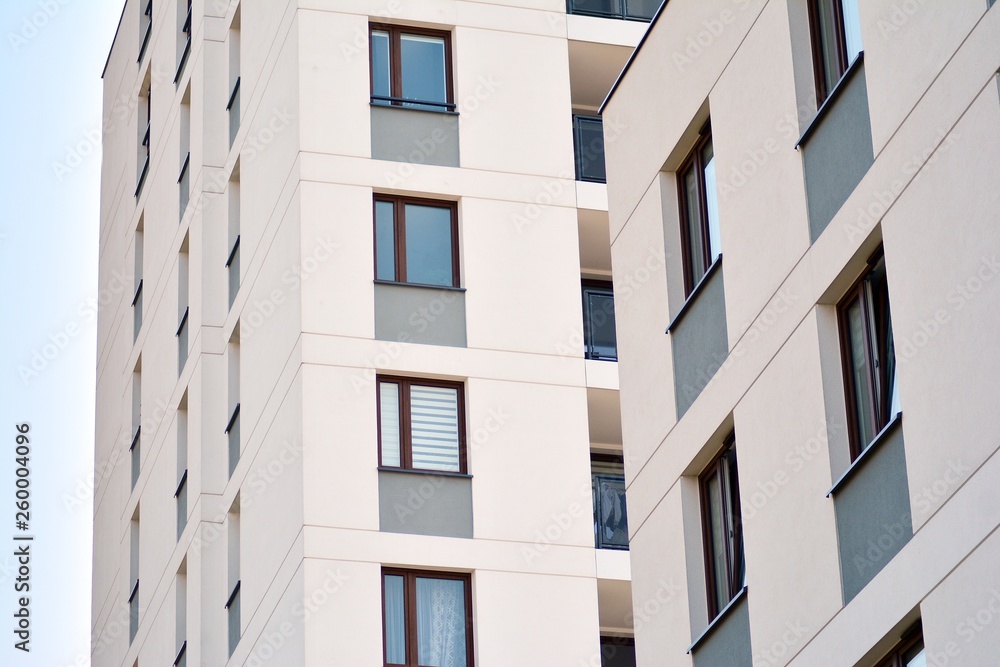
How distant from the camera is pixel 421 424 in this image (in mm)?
27938

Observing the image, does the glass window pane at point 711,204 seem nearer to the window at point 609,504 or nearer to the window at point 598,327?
the window at point 609,504

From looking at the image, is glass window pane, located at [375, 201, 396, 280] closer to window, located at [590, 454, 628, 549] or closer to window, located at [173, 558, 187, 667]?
window, located at [590, 454, 628, 549]

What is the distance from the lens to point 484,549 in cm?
2734

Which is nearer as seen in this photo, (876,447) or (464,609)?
(876,447)

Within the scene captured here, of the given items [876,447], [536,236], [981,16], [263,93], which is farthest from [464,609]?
[981,16]

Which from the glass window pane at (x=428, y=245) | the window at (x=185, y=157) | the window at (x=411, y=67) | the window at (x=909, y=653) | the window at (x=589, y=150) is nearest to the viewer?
the window at (x=909, y=653)

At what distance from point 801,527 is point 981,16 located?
4.42 meters

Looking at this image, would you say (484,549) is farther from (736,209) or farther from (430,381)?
(736,209)

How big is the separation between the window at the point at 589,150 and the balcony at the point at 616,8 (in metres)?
1.94

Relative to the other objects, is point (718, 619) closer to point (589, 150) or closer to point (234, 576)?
point (234, 576)

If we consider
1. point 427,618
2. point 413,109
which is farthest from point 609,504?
point 413,109

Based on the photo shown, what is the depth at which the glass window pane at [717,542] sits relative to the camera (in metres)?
17.2

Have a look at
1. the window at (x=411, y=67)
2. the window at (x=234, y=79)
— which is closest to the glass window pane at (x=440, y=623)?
the window at (x=411, y=67)

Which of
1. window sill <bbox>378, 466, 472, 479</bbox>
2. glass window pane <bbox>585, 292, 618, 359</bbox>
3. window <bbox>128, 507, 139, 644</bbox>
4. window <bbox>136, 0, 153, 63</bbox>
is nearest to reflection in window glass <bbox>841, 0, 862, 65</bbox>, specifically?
window sill <bbox>378, 466, 472, 479</bbox>
